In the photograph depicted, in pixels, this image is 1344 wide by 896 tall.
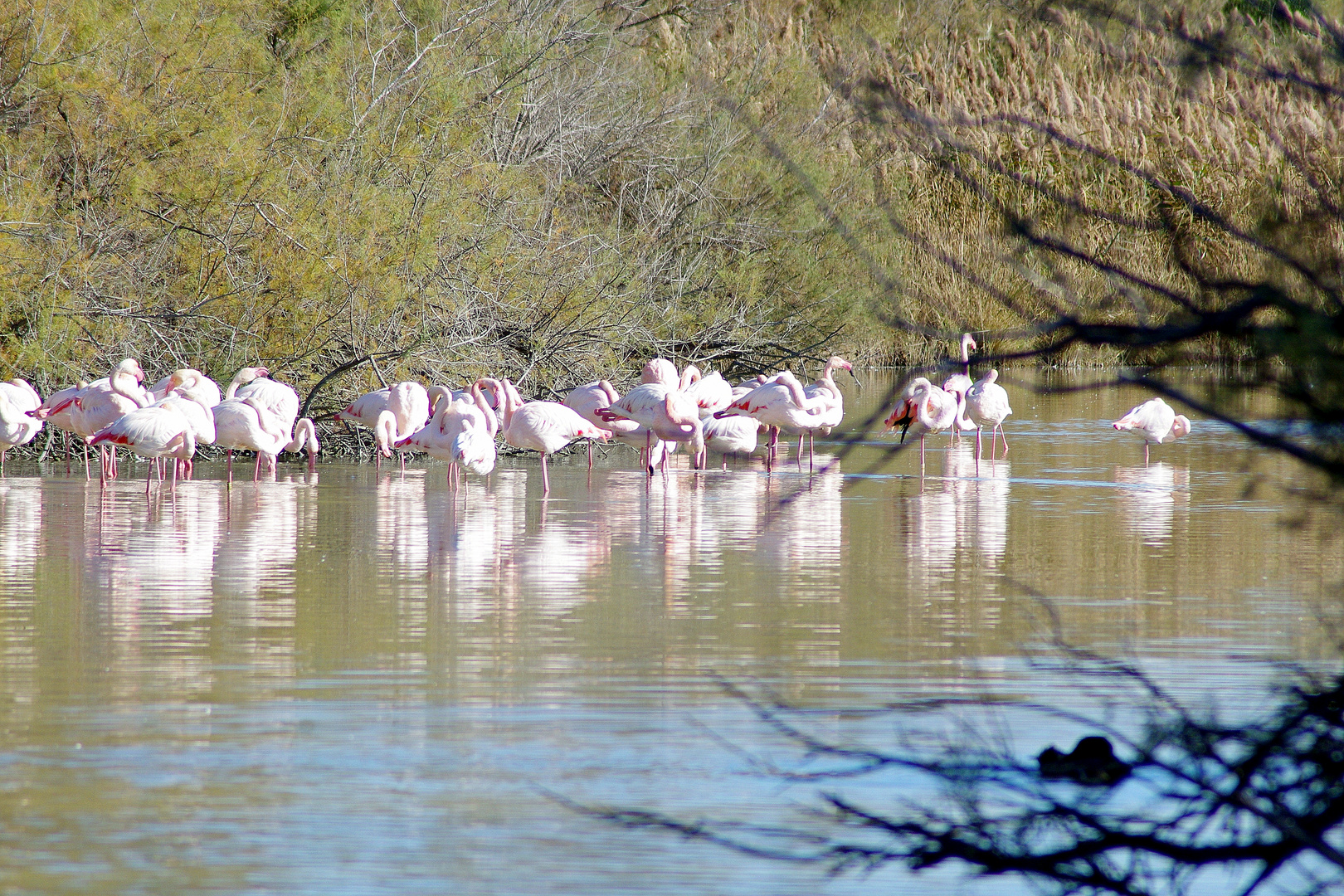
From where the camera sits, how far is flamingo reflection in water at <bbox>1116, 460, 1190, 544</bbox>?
884cm

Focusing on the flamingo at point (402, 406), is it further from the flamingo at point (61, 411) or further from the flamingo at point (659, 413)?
the flamingo at point (61, 411)

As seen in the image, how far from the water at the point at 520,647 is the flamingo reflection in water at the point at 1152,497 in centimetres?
6

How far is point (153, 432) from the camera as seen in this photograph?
32.7ft

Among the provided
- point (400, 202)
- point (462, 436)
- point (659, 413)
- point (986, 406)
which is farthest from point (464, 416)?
point (986, 406)

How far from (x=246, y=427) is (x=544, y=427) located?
2.11 meters

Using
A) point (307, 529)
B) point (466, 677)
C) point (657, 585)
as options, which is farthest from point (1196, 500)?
point (466, 677)

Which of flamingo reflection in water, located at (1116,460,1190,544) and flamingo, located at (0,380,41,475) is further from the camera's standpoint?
flamingo, located at (0,380,41,475)

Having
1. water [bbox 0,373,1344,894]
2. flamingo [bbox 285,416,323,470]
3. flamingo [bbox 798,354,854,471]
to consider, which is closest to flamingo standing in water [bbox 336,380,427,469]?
flamingo [bbox 285,416,323,470]

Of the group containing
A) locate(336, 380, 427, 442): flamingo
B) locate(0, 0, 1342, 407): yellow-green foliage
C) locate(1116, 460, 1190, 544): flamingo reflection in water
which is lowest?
locate(1116, 460, 1190, 544): flamingo reflection in water

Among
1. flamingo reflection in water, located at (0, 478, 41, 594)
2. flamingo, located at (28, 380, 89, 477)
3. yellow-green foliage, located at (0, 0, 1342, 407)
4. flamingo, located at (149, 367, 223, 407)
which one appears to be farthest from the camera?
yellow-green foliage, located at (0, 0, 1342, 407)

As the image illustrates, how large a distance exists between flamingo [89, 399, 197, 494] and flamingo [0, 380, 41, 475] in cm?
61

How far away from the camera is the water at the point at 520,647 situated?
350 cm

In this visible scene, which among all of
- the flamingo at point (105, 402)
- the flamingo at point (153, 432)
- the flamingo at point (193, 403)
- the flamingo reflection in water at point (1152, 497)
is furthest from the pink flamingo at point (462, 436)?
the flamingo reflection in water at point (1152, 497)

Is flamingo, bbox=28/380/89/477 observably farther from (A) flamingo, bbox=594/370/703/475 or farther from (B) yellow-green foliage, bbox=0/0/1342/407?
(A) flamingo, bbox=594/370/703/475
